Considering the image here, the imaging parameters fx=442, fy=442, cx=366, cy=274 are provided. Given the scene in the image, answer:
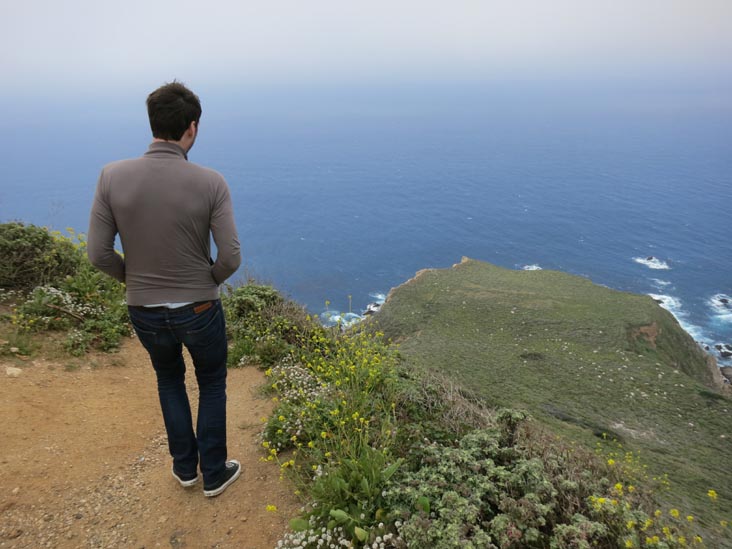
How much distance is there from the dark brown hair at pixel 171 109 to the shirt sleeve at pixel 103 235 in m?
0.49

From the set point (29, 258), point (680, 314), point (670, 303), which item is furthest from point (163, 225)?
point (670, 303)

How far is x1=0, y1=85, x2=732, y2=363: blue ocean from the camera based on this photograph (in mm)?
72062

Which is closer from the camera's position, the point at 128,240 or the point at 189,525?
the point at 128,240

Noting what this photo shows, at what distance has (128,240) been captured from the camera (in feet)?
9.64

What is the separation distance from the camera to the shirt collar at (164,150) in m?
2.86

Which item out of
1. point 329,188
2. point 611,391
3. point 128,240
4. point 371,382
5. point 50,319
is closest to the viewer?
point 128,240

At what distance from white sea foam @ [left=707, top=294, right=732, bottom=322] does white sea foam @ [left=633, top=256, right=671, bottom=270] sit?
1149cm

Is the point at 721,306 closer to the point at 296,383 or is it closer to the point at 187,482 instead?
the point at 296,383

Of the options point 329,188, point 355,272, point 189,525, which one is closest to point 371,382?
point 189,525

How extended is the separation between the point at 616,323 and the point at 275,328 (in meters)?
28.3

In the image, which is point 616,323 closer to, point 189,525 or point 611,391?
point 611,391

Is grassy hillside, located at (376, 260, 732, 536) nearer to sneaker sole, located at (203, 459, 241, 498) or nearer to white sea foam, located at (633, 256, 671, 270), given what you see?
sneaker sole, located at (203, 459, 241, 498)

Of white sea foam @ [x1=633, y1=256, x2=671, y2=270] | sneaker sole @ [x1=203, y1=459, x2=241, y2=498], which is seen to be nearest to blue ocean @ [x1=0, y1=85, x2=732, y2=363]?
white sea foam @ [x1=633, y1=256, x2=671, y2=270]

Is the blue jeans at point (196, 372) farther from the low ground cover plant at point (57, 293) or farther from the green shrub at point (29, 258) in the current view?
the green shrub at point (29, 258)
